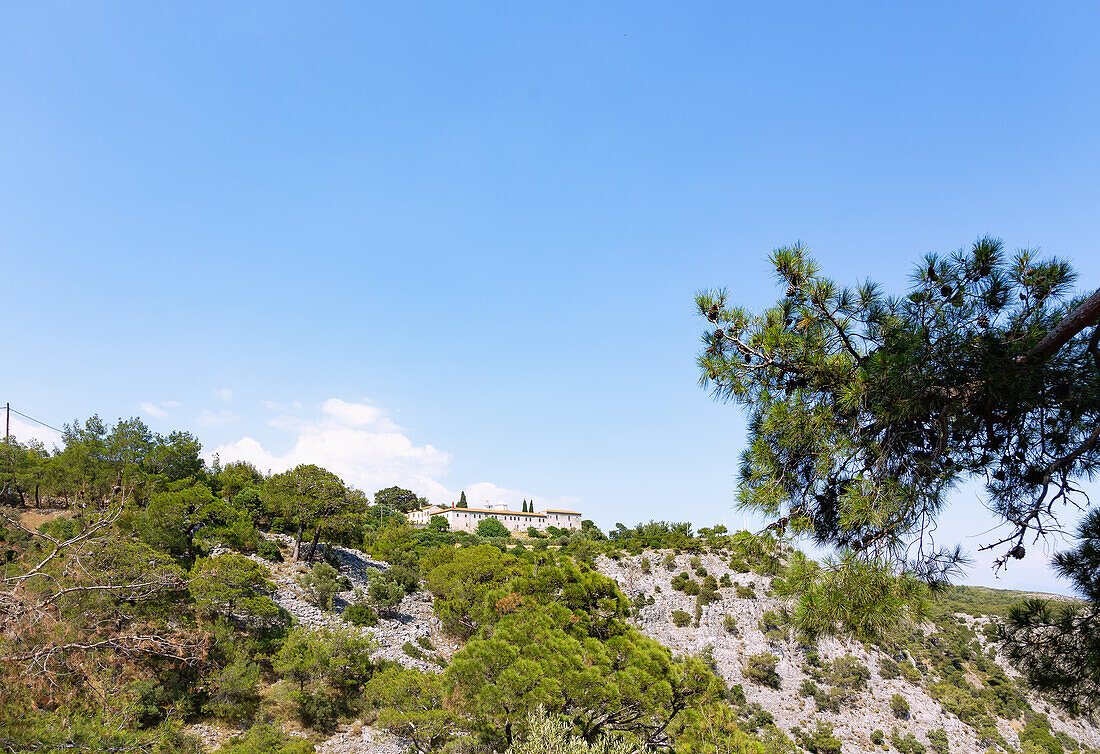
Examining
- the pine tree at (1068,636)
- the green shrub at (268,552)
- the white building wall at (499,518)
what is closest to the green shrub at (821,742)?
the pine tree at (1068,636)

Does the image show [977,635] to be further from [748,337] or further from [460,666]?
[748,337]

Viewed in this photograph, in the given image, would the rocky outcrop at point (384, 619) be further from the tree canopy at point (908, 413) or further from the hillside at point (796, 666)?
the tree canopy at point (908, 413)

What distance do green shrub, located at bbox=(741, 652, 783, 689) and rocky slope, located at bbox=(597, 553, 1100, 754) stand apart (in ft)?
0.80

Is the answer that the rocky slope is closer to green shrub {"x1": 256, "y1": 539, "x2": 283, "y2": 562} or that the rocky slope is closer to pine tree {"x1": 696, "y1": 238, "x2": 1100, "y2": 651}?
green shrub {"x1": 256, "y1": 539, "x2": 283, "y2": 562}

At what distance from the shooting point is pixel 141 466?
3247cm

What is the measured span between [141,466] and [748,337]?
40.2m

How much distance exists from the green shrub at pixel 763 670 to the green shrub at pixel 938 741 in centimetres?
714

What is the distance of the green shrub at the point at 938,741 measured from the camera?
82.2 ft

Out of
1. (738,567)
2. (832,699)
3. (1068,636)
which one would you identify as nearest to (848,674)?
(832,699)

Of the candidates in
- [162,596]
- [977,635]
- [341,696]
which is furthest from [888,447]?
[977,635]

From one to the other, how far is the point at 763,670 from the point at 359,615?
2231 cm

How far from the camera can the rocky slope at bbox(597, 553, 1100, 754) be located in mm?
26078

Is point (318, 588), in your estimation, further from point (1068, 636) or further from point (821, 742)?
point (1068, 636)

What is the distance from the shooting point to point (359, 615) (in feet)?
79.5
